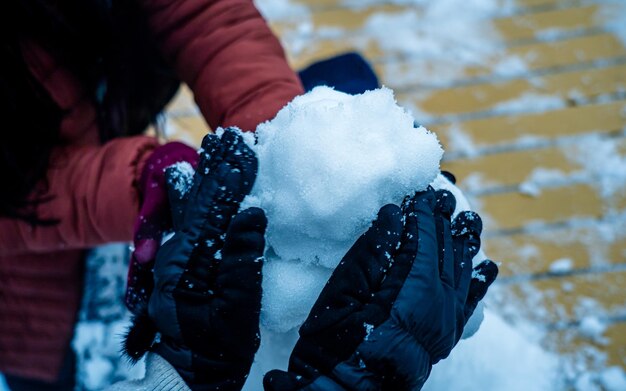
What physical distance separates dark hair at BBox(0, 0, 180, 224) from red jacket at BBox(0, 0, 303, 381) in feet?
0.07

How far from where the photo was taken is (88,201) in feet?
2.56

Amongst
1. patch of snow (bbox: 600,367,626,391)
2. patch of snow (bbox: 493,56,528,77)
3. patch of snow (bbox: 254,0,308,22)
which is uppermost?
patch of snow (bbox: 254,0,308,22)

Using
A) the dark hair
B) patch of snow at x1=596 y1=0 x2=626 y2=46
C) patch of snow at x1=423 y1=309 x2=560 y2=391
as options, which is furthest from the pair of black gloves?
patch of snow at x1=596 y1=0 x2=626 y2=46

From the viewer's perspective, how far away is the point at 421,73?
1422 mm

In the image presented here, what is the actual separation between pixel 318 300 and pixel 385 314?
0.23ft

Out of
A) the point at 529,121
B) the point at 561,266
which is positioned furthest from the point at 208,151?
the point at 529,121

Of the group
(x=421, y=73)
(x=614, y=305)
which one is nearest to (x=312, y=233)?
(x=614, y=305)

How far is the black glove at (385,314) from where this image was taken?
0.51 metres

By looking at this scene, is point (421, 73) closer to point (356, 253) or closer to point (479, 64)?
point (479, 64)

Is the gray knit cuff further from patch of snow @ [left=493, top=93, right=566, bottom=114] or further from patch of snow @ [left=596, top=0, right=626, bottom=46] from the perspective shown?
patch of snow @ [left=596, top=0, right=626, bottom=46]

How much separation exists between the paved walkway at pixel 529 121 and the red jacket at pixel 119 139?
0.57 metres

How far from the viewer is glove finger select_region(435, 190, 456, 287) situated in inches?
22.0

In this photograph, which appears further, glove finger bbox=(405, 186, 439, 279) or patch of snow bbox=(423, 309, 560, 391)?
patch of snow bbox=(423, 309, 560, 391)

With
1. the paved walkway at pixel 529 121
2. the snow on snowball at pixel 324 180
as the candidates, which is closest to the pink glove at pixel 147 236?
the snow on snowball at pixel 324 180
